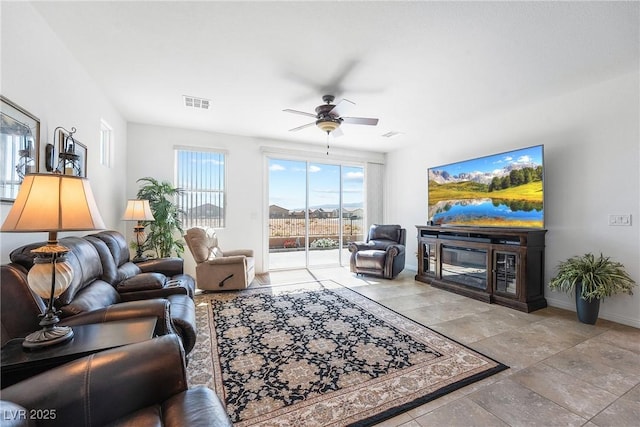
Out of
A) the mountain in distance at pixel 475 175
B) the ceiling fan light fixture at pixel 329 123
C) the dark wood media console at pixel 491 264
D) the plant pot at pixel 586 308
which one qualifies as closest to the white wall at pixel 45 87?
the ceiling fan light fixture at pixel 329 123

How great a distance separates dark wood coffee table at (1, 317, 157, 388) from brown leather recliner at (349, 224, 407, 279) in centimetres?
388

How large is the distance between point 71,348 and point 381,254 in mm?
4241

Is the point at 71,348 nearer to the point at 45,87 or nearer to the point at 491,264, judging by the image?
the point at 45,87

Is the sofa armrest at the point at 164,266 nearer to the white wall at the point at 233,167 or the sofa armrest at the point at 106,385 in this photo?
the white wall at the point at 233,167

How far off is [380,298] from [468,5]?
127 inches

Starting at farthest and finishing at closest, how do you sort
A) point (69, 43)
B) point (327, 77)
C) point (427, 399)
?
1. point (327, 77)
2. point (69, 43)
3. point (427, 399)

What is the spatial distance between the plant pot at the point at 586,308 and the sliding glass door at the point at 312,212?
3.95m

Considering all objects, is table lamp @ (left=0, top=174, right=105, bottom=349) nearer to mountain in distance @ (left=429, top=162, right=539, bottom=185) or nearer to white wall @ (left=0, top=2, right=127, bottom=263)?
white wall @ (left=0, top=2, right=127, bottom=263)

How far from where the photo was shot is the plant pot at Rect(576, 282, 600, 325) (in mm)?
2879

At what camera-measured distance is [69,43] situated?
2375 millimetres

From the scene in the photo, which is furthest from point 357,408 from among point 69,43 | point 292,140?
point 292,140

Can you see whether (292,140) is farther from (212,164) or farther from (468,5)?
(468,5)

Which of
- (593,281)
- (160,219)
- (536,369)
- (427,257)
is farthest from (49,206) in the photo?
(427,257)

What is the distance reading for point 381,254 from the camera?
485 cm
